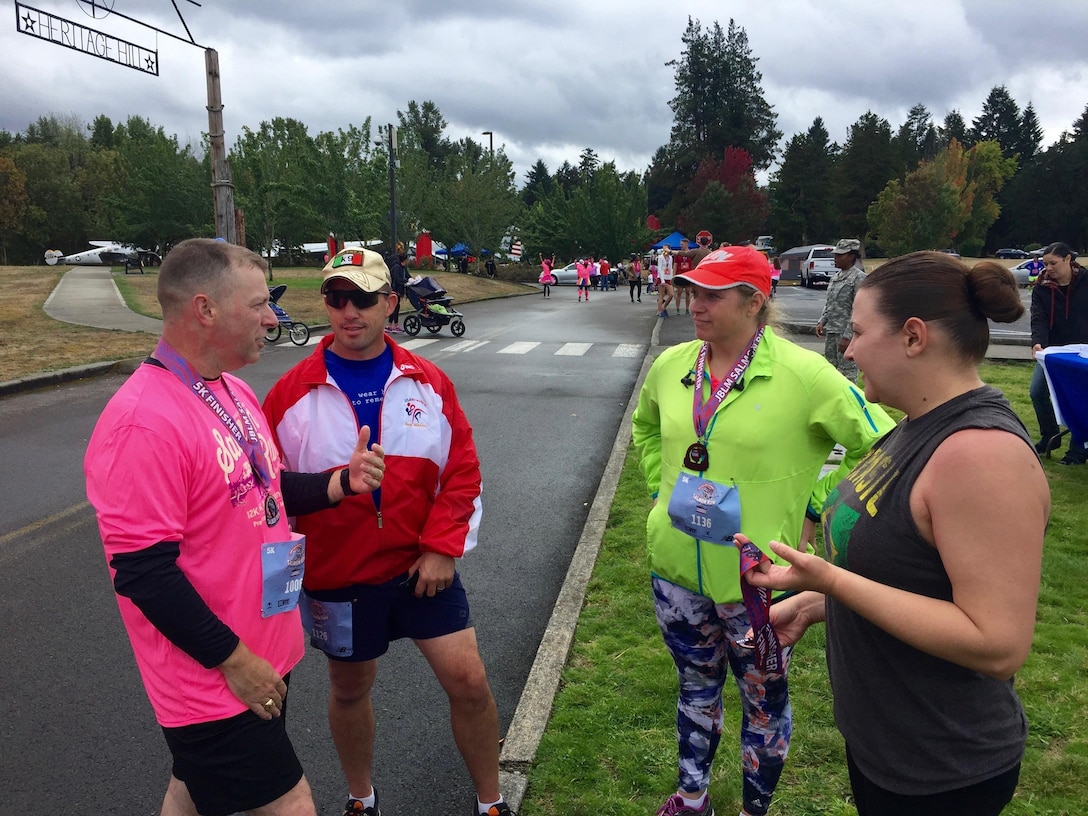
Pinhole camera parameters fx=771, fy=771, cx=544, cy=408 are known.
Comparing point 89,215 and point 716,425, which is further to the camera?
point 89,215

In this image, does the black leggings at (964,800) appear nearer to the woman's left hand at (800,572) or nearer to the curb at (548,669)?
the woman's left hand at (800,572)

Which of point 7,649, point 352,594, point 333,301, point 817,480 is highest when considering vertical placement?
point 333,301

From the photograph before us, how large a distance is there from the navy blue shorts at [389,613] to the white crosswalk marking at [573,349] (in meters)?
13.5

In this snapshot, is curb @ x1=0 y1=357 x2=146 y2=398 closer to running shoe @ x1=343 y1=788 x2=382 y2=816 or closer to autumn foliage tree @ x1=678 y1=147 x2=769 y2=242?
running shoe @ x1=343 y1=788 x2=382 y2=816

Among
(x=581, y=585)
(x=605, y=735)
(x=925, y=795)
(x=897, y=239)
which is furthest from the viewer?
(x=897, y=239)

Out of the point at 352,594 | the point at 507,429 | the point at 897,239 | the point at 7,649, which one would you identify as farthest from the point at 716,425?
the point at 897,239

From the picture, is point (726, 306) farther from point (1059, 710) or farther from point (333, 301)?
point (1059, 710)

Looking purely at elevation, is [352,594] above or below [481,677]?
above

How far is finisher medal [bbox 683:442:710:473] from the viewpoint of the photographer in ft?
8.35

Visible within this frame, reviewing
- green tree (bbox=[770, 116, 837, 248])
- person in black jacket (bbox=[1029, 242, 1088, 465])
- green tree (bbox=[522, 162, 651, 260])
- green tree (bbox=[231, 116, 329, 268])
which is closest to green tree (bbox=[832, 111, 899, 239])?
green tree (bbox=[770, 116, 837, 248])

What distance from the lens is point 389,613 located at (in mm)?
2680

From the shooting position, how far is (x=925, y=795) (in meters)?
1.68

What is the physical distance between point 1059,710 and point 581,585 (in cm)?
249

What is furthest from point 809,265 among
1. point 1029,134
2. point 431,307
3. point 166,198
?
point 1029,134
